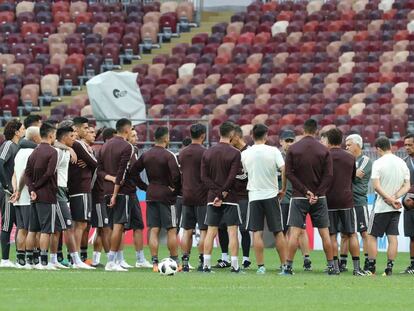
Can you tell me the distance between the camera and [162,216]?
21391 millimetres

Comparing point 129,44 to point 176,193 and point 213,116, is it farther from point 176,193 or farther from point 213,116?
point 176,193

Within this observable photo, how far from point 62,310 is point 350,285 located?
4.88 m

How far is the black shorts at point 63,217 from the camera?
20.9m

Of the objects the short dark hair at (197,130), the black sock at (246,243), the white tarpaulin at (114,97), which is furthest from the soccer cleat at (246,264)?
the white tarpaulin at (114,97)

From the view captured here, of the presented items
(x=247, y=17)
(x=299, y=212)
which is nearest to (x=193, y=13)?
(x=247, y=17)

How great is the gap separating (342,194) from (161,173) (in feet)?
9.01

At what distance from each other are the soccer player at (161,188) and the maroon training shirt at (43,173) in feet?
4.60

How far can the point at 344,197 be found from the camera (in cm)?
2097

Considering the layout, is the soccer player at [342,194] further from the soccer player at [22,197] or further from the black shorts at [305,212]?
the soccer player at [22,197]

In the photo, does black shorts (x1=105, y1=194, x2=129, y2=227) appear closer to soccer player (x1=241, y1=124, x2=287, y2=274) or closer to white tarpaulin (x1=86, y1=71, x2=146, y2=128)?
soccer player (x1=241, y1=124, x2=287, y2=274)

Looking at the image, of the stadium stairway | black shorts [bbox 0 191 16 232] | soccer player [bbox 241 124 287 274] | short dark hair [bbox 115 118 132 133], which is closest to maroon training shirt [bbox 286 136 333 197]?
soccer player [bbox 241 124 287 274]

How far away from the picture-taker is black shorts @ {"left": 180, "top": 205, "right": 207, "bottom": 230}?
71.5ft

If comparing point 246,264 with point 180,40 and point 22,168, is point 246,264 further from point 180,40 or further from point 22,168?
point 180,40

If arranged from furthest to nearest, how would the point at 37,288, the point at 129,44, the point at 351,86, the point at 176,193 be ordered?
the point at 129,44
the point at 351,86
the point at 176,193
the point at 37,288
